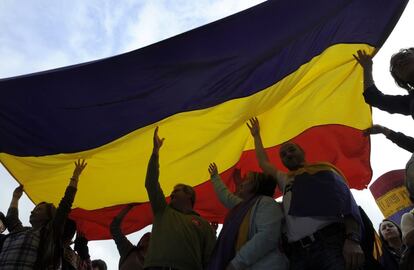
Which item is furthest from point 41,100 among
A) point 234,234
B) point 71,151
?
point 234,234

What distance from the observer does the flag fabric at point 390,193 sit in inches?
544

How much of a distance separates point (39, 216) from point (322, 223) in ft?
9.30

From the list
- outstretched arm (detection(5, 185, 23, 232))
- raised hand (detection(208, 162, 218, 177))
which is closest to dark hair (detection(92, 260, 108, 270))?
outstretched arm (detection(5, 185, 23, 232))

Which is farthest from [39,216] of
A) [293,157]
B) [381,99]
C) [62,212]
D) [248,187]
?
[381,99]

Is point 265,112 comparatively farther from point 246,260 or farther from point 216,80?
point 246,260

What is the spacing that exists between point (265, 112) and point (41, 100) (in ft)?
8.07

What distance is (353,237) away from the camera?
2666mm

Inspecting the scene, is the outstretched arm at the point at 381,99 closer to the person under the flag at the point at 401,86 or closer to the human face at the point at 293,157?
the person under the flag at the point at 401,86

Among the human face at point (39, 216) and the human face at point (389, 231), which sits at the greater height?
the human face at point (39, 216)

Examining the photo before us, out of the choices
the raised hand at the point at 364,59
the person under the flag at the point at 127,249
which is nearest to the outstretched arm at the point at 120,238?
the person under the flag at the point at 127,249

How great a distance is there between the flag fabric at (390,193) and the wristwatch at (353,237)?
37.9 feet

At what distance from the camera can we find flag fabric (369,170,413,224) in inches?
544

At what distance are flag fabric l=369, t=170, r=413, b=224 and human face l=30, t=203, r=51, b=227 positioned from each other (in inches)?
457

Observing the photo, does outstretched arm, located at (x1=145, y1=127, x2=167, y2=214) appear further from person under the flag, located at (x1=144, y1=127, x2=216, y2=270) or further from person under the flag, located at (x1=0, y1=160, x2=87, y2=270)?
person under the flag, located at (x1=0, y1=160, x2=87, y2=270)
